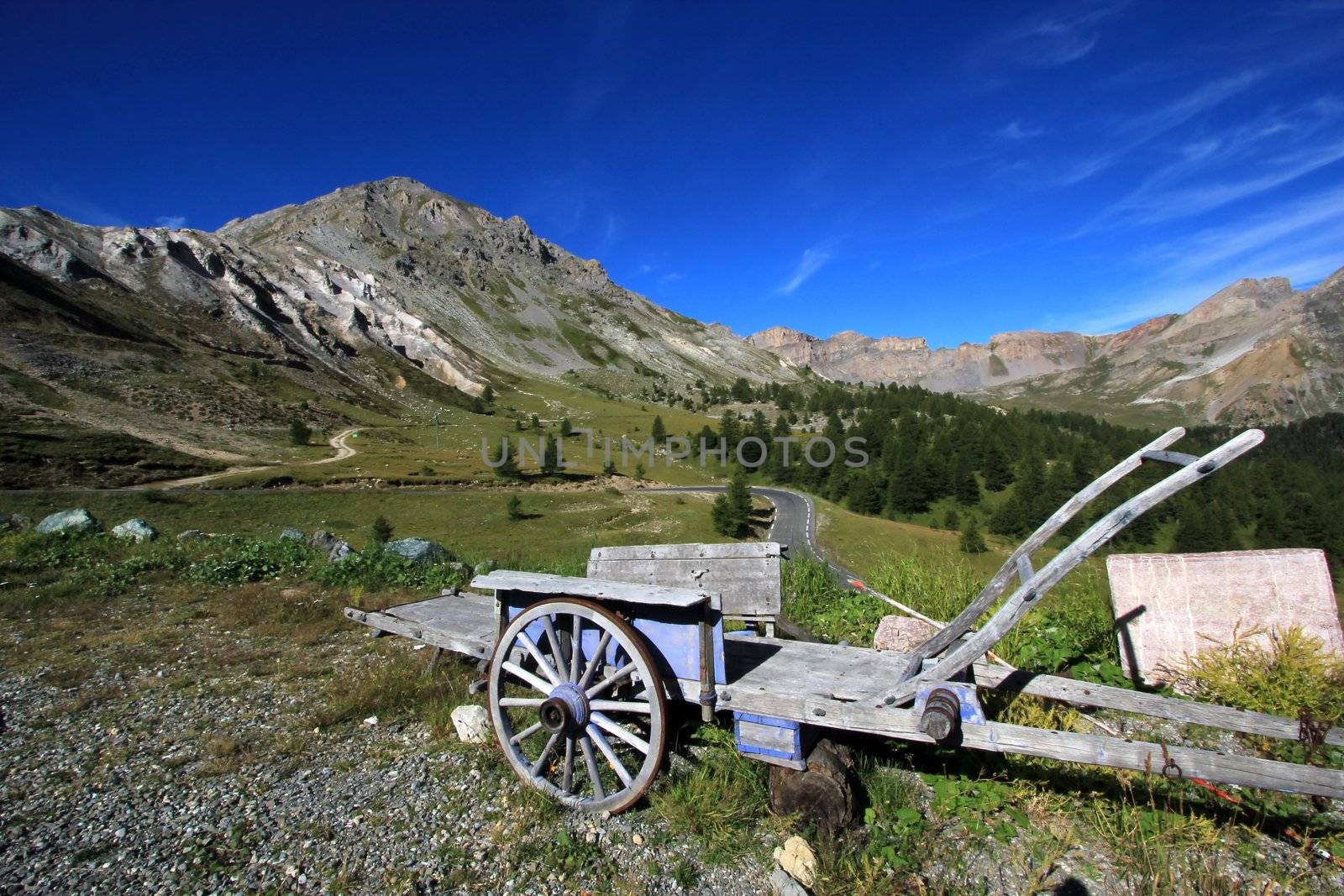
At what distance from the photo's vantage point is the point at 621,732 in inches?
191

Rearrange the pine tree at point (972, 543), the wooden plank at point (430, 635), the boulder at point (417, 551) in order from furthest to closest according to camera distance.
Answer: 1. the pine tree at point (972, 543)
2. the boulder at point (417, 551)
3. the wooden plank at point (430, 635)

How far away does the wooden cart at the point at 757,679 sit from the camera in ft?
12.9

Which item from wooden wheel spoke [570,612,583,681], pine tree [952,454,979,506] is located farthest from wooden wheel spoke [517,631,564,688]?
pine tree [952,454,979,506]

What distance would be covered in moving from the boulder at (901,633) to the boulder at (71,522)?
1911 cm

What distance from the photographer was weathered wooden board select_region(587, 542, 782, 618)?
6062 millimetres

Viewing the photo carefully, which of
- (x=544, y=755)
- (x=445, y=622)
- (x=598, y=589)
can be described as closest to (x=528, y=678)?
(x=544, y=755)

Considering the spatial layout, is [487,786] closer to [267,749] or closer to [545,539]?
[267,749]

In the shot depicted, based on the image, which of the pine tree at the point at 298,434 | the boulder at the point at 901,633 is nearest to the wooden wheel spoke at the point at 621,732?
the boulder at the point at 901,633

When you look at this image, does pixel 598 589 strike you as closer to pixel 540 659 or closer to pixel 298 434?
pixel 540 659

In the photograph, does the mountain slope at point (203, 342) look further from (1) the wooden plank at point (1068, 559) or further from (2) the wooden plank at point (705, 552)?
(1) the wooden plank at point (1068, 559)

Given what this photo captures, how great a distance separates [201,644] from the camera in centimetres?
897

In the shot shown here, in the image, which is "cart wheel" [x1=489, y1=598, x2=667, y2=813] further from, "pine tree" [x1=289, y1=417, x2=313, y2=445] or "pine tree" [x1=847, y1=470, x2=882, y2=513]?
"pine tree" [x1=847, y1=470, x2=882, y2=513]

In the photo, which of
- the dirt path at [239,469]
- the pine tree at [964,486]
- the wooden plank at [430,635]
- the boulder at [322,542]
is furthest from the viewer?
the pine tree at [964,486]

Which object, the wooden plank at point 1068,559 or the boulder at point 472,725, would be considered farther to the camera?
the boulder at point 472,725
